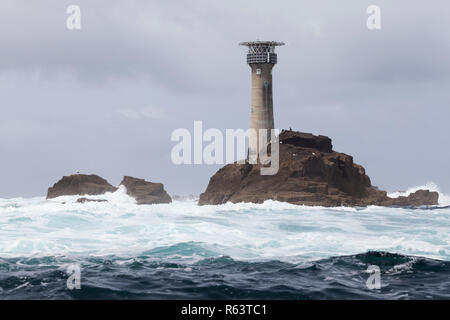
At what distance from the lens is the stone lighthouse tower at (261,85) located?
7331 cm

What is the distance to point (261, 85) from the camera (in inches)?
2894

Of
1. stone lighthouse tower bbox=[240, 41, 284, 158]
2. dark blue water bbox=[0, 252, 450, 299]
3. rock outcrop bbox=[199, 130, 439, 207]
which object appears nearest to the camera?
dark blue water bbox=[0, 252, 450, 299]

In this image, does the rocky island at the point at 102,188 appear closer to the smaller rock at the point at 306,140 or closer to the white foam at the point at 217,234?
the smaller rock at the point at 306,140

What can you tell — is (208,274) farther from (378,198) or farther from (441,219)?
(378,198)

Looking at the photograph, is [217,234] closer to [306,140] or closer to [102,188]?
[306,140]

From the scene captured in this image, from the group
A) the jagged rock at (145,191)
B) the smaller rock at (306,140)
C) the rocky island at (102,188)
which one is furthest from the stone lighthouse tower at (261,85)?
the rocky island at (102,188)

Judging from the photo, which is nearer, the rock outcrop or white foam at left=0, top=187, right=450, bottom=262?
white foam at left=0, top=187, right=450, bottom=262

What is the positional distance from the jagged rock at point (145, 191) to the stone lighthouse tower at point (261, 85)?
13.7 meters

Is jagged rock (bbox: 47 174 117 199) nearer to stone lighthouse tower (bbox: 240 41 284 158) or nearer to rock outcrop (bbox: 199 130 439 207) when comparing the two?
rock outcrop (bbox: 199 130 439 207)

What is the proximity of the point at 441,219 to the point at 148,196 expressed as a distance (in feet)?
145

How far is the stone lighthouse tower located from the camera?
7331cm

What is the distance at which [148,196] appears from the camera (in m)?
78.6

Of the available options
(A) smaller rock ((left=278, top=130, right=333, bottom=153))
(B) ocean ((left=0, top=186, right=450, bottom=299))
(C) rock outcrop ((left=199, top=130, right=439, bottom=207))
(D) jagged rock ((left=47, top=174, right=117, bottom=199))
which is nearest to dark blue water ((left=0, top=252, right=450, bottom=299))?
(B) ocean ((left=0, top=186, right=450, bottom=299))
